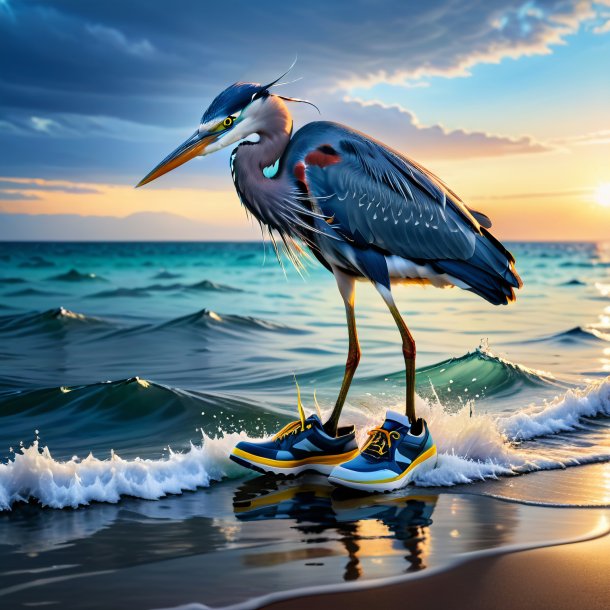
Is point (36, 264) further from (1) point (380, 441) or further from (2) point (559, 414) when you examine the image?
(1) point (380, 441)

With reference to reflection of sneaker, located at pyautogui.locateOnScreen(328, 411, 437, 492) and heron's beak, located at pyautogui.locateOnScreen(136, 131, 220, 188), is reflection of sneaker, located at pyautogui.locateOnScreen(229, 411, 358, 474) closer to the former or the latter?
reflection of sneaker, located at pyautogui.locateOnScreen(328, 411, 437, 492)

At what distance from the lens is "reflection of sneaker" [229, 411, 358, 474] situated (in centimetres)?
433

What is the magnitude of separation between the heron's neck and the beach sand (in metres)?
2.07

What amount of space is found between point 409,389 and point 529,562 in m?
1.33

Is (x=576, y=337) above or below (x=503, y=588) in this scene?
above

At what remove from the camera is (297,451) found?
A: 4387mm

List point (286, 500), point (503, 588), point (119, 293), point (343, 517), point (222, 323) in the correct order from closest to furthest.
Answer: point (503, 588)
point (343, 517)
point (286, 500)
point (222, 323)
point (119, 293)

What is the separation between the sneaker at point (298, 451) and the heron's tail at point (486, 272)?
3.39ft

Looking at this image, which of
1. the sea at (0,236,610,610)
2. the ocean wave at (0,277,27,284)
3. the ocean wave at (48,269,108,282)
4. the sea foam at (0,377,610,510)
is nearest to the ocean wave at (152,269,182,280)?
the ocean wave at (48,269,108,282)

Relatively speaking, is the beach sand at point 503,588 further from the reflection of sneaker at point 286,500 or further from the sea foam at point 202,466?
the sea foam at point 202,466

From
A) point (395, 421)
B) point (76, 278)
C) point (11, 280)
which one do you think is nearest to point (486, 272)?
point (395, 421)

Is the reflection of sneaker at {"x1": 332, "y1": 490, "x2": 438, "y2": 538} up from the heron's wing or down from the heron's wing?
down

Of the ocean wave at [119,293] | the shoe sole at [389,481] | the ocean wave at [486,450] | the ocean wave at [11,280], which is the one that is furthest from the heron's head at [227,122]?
the ocean wave at [11,280]

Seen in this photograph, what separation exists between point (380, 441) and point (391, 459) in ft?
0.38
